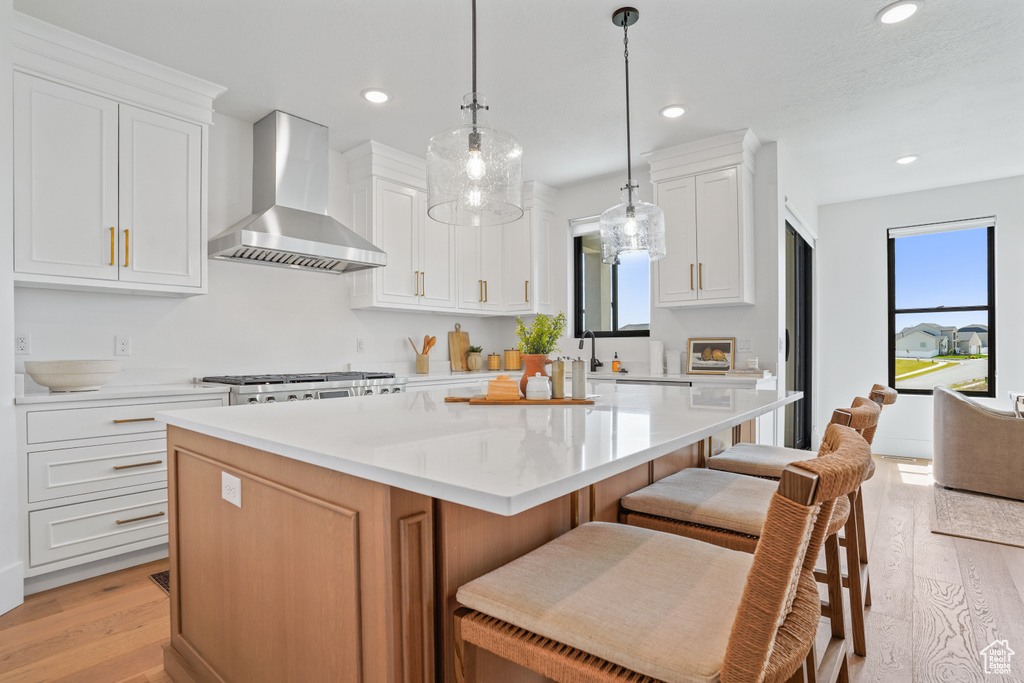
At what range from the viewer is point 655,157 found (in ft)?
13.6

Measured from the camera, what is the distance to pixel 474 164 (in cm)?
174

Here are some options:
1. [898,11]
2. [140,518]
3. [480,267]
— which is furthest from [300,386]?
[898,11]

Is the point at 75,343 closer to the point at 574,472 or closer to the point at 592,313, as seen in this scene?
the point at 574,472

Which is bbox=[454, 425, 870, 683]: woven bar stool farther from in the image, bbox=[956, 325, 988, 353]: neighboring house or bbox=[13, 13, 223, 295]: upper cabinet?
bbox=[956, 325, 988, 353]: neighboring house

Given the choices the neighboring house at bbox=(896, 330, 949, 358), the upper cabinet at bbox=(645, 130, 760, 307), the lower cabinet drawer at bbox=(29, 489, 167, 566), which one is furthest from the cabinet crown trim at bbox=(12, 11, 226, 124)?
the neighboring house at bbox=(896, 330, 949, 358)

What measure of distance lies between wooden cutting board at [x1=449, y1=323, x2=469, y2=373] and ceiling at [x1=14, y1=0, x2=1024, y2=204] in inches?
65.1

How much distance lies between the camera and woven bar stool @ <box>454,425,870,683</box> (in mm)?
720

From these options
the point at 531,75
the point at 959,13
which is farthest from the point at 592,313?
the point at 959,13

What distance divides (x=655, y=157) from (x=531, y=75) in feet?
4.98

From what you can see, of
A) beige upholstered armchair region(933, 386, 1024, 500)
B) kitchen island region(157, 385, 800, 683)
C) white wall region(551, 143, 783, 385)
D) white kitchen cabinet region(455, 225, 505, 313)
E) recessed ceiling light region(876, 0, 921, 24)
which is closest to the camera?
kitchen island region(157, 385, 800, 683)

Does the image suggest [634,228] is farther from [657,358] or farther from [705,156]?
[657,358]

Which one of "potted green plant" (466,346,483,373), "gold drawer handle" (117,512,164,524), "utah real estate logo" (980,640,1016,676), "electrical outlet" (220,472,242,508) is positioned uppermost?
"potted green plant" (466,346,483,373)

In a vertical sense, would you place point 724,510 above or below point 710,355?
below

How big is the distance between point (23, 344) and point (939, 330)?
6.86 metres
